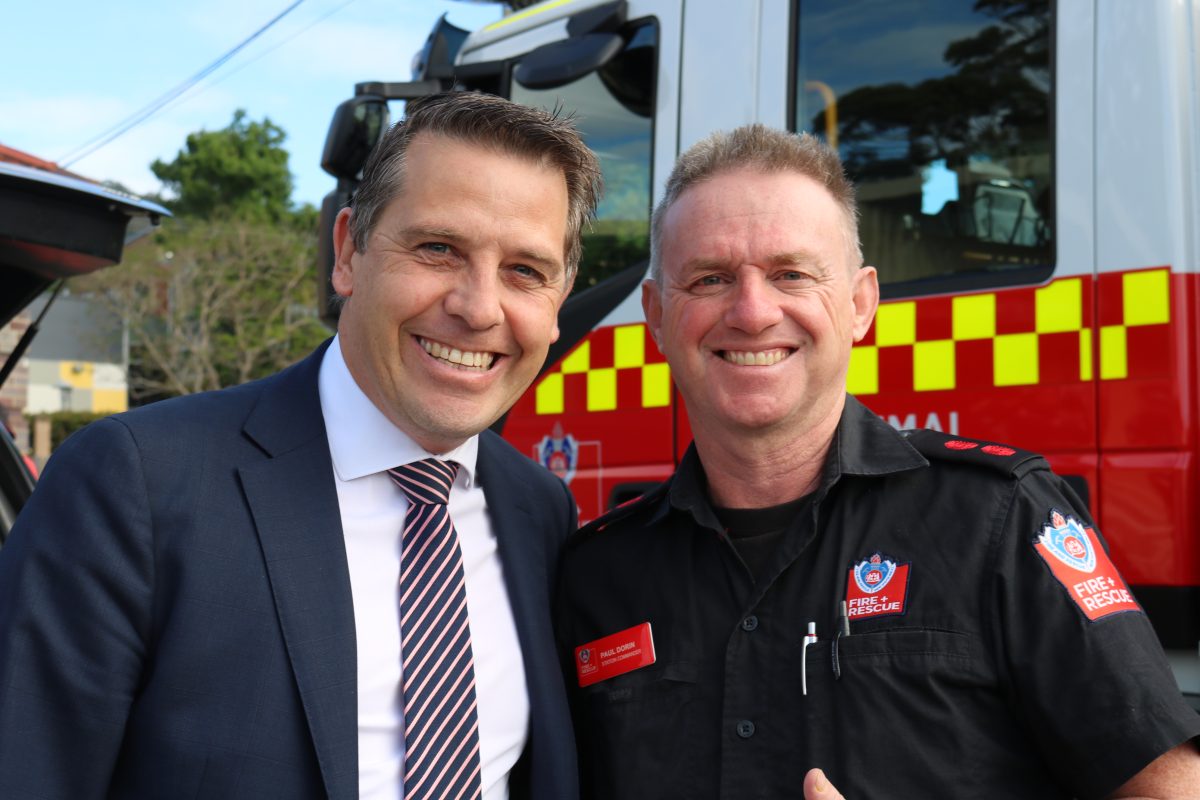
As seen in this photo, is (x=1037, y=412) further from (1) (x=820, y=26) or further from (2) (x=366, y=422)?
(2) (x=366, y=422)

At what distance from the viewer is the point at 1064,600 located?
1555 mm

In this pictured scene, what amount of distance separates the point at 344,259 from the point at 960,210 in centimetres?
172

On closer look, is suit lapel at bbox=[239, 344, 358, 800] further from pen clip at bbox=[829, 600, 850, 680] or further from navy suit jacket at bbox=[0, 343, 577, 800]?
pen clip at bbox=[829, 600, 850, 680]

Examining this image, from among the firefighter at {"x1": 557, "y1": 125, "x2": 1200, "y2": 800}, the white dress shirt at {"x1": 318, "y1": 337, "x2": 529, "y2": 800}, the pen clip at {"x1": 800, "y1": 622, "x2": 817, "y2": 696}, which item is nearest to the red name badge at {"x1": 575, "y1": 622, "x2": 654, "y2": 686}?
the firefighter at {"x1": 557, "y1": 125, "x2": 1200, "y2": 800}

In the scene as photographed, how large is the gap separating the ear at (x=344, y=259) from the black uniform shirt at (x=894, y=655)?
2.16 ft

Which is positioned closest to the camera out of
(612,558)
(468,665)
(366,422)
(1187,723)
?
(1187,723)

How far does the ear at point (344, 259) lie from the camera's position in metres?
1.92

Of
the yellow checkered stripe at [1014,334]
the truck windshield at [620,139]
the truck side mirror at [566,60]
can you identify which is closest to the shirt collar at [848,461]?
the yellow checkered stripe at [1014,334]

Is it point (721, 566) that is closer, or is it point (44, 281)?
point (721, 566)

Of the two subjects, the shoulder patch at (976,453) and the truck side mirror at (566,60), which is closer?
the shoulder patch at (976,453)

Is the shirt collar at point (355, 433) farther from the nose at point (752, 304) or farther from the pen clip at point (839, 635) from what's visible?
the pen clip at point (839, 635)

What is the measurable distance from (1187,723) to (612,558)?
0.92 m

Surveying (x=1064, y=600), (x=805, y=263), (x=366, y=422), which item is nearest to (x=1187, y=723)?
(x=1064, y=600)

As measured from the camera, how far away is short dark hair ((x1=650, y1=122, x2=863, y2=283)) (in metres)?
1.91
